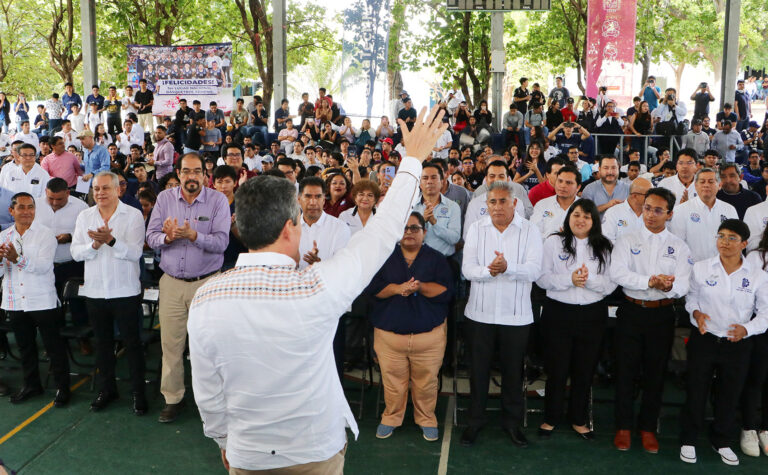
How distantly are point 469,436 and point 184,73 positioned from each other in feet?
47.3

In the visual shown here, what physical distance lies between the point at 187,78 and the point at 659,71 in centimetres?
3157

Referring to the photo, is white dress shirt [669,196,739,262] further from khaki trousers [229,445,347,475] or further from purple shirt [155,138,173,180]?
→ purple shirt [155,138,173,180]

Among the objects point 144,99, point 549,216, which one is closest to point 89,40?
point 144,99

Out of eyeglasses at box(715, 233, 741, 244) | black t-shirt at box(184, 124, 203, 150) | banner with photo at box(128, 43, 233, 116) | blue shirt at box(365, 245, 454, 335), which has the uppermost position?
banner with photo at box(128, 43, 233, 116)

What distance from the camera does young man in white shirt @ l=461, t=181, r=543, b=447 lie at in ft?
15.4

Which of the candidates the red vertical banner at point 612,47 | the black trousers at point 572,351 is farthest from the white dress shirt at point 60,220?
the red vertical banner at point 612,47

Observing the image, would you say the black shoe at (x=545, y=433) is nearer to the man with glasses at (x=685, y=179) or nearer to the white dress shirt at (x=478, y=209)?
the white dress shirt at (x=478, y=209)

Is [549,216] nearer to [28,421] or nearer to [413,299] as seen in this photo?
[413,299]

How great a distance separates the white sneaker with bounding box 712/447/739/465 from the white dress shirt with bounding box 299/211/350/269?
120 inches

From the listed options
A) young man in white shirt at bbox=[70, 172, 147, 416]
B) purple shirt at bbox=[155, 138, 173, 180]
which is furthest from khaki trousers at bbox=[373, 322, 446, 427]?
purple shirt at bbox=[155, 138, 173, 180]

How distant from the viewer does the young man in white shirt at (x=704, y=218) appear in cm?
580

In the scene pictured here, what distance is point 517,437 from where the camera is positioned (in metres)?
4.75

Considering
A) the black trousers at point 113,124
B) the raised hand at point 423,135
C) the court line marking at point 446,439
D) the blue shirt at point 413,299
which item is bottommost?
the court line marking at point 446,439

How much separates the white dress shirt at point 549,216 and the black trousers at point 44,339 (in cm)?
414
